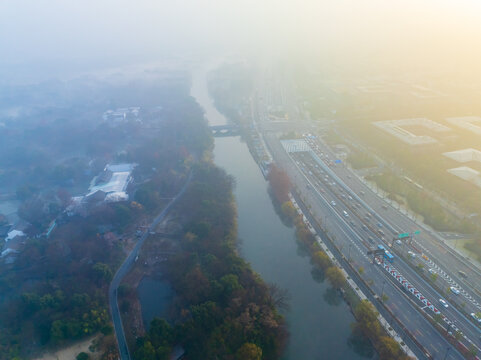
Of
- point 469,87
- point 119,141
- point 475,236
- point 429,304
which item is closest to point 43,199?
point 119,141

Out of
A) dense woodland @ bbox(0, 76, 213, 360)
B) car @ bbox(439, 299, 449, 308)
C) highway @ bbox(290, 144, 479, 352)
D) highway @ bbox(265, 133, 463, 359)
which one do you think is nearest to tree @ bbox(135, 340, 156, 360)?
dense woodland @ bbox(0, 76, 213, 360)

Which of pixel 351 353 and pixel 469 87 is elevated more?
pixel 469 87

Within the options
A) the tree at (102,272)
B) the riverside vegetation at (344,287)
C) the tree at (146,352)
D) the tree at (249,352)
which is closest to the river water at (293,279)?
the riverside vegetation at (344,287)

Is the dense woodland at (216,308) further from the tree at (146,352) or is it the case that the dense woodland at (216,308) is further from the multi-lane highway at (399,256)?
the multi-lane highway at (399,256)

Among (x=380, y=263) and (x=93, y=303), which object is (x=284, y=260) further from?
(x=93, y=303)

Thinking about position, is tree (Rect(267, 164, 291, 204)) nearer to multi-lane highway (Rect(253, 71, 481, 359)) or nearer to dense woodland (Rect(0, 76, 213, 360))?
multi-lane highway (Rect(253, 71, 481, 359))

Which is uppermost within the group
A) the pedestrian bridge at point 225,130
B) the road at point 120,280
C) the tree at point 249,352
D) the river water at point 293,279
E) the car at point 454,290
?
the tree at point 249,352

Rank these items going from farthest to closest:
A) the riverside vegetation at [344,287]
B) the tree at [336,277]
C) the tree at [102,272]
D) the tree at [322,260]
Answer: the tree at [322,260], the tree at [102,272], the tree at [336,277], the riverside vegetation at [344,287]
